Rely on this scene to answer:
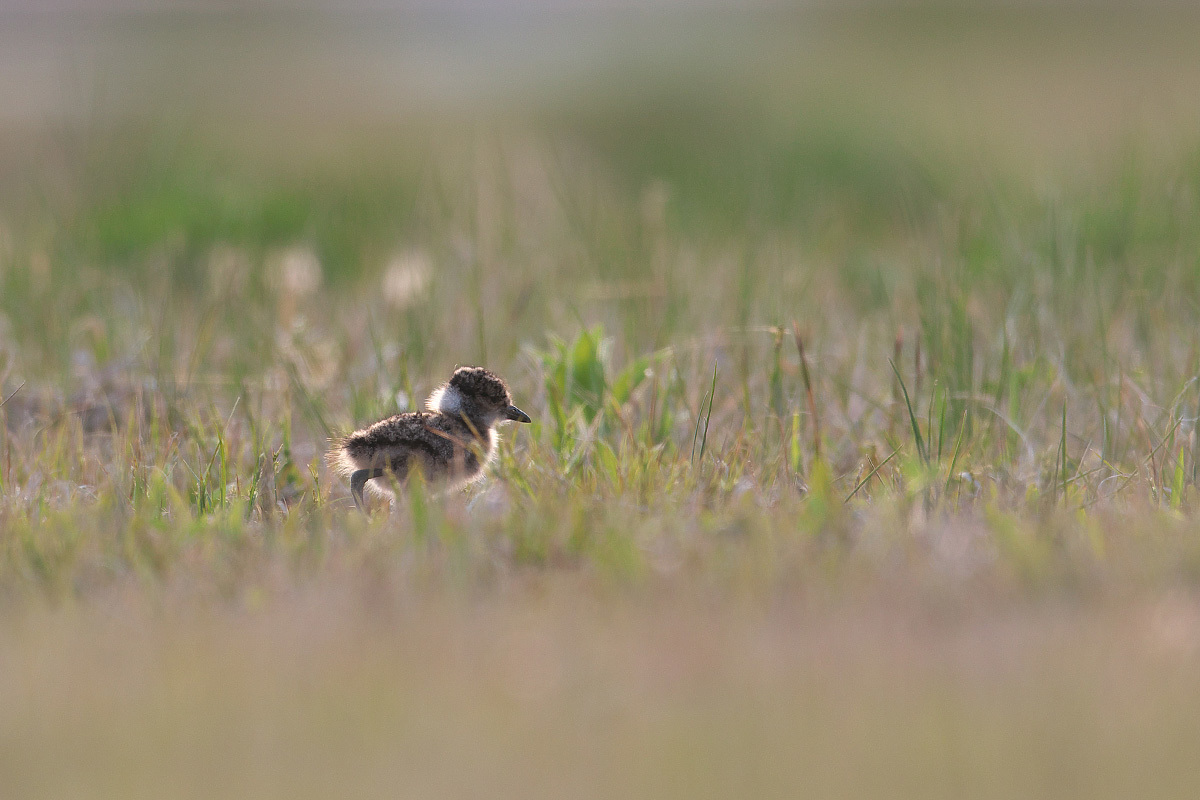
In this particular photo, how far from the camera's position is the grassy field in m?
2.39

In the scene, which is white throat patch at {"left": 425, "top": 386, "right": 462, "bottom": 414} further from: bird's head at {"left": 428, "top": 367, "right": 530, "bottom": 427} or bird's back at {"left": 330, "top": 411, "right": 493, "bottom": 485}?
bird's back at {"left": 330, "top": 411, "right": 493, "bottom": 485}

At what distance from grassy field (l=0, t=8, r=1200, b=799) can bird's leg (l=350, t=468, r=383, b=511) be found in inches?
7.9

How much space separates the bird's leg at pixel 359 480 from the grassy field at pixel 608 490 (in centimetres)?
20

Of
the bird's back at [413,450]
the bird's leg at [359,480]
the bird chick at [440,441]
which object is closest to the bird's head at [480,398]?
the bird chick at [440,441]

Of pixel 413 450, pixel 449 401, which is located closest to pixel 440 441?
pixel 413 450

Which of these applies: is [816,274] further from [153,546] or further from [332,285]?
[153,546]

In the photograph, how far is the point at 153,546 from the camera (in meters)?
3.50

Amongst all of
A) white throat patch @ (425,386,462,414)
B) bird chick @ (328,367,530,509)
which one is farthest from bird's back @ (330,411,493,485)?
white throat patch @ (425,386,462,414)

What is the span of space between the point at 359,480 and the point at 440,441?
295 millimetres

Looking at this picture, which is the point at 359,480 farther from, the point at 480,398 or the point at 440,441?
the point at 480,398

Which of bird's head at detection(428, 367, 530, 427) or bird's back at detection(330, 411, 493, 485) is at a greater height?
bird's head at detection(428, 367, 530, 427)

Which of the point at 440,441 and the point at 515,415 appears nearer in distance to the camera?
the point at 440,441

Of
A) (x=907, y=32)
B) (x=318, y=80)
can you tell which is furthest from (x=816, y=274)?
(x=907, y=32)

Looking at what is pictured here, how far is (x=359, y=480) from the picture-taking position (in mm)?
4297
